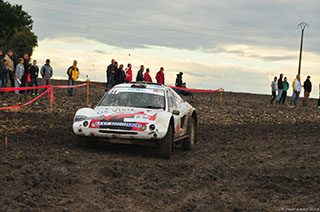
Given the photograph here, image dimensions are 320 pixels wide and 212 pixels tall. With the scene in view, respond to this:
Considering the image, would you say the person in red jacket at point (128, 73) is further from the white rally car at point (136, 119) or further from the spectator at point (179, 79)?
the white rally car at point (136, 119)

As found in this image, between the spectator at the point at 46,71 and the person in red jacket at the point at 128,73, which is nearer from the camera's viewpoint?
the spectator at the point at 46,71

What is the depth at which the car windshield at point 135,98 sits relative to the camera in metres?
10.8

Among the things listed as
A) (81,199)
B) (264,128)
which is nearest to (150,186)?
(81,199)

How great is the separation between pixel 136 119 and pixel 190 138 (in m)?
2.64

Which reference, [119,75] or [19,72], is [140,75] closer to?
[119,75]

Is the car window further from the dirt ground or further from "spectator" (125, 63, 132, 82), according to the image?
"spectator" (125, 63, 132, 82)

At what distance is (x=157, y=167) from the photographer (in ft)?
29.6

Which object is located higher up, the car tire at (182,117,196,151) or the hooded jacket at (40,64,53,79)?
the hooded jacket at (40,64,53,79)

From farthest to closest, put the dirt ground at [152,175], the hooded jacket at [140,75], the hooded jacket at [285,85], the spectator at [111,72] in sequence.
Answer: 1. the hooded jacket at [285,85]
2. the hooded jacket at [140,75]
3. the spectator at [111,72]
4. the dirt ground at [152,175]

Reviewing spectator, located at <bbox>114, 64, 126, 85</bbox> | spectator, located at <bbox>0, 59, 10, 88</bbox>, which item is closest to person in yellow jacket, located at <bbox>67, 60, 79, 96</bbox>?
spectator, located at <bbox>114, 64, 126, 85</bbox>

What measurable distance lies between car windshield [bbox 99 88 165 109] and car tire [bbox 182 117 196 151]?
1444mm

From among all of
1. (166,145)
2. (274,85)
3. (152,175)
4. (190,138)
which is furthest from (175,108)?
(274,85)

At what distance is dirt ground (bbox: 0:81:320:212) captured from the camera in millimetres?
6383

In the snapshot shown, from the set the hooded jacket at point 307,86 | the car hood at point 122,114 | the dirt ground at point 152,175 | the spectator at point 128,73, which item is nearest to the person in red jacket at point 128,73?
the spectator at point 128,73
